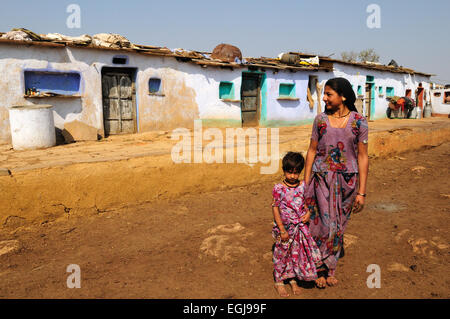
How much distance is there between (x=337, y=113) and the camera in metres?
2.75

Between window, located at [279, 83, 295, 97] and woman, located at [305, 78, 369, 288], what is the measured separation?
36.5 ft

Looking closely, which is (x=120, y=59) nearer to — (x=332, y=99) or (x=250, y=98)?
(x=250, y=98)

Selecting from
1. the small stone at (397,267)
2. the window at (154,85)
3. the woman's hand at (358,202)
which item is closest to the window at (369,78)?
→ the window at (154,85)

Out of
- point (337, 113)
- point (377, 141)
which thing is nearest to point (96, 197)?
point (337, 113)

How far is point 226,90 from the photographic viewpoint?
1179cm

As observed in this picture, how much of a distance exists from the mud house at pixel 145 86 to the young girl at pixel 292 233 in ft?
21.5

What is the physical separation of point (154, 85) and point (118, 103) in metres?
1.17

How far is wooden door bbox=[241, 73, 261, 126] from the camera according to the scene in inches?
487

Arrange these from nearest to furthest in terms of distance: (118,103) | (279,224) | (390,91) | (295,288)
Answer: (279,224)
(295,288)
(118,103)
(390,91)

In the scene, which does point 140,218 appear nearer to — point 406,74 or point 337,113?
point 337,113

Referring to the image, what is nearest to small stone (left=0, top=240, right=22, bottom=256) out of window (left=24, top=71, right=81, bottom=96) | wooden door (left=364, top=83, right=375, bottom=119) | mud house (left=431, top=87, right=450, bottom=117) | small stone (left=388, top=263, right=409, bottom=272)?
small stone (left=388, top=263, right=409, bottom=272)

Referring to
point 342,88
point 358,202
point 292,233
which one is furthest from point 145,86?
point 358,202

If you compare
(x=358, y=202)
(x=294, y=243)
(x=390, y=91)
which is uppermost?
(x=390, y=91)
